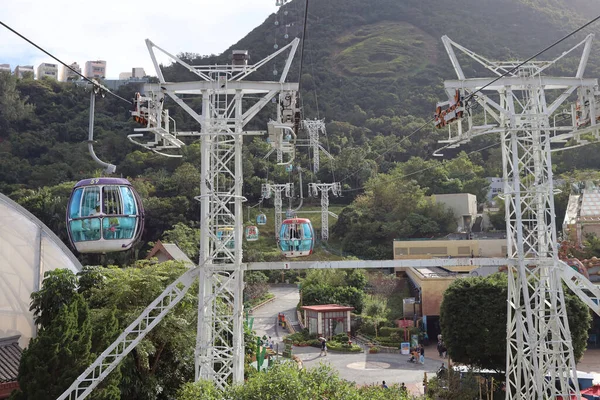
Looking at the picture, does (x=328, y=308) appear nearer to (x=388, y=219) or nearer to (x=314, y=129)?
(x=388, y=219)

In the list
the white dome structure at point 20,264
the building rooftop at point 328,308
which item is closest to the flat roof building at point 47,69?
the building rooftop at point 328,308

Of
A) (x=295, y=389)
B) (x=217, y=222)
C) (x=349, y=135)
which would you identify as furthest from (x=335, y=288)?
(x=349, y=135)

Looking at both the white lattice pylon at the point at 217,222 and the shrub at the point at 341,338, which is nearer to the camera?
the white lattice pylon at the point at 217,222

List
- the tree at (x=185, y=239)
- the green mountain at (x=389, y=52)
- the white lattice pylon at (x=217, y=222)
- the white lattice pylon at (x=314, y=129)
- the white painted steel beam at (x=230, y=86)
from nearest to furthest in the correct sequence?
the white lattice pylon at (x=217, y=222)
the white painted steel beam at (x=230, y=86)
the tree at (x=185, y=239)
the white lattice pylon at (x=314, y=129)
the green mountain at (x=389, y=52)

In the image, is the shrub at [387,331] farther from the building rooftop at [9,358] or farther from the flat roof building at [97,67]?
the flat roof building at [97,67]

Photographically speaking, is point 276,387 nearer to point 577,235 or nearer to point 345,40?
point 577,235
